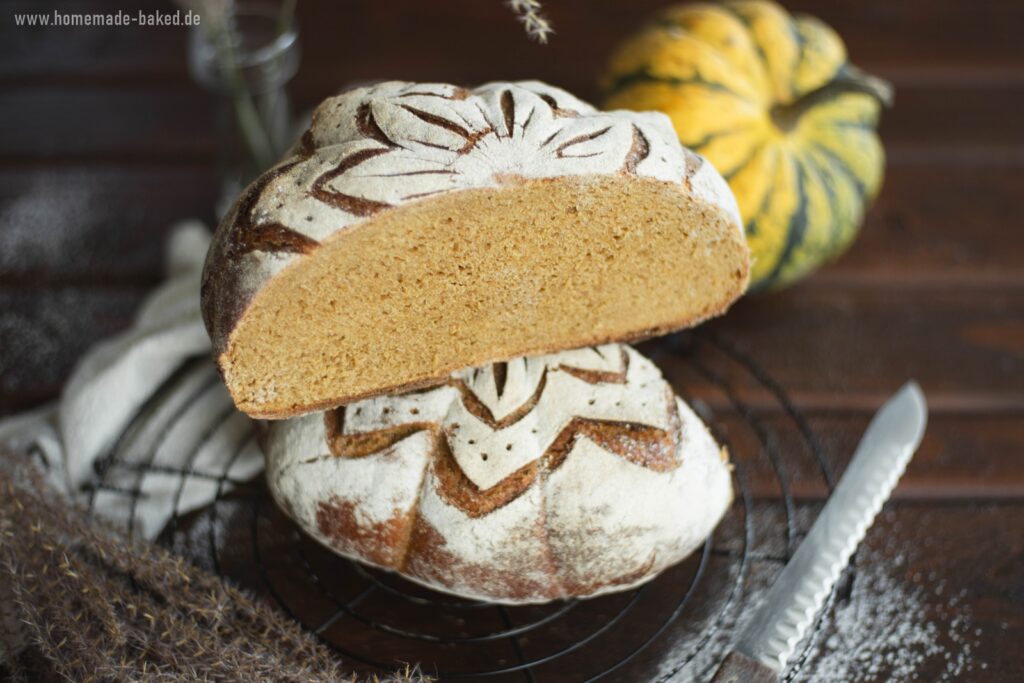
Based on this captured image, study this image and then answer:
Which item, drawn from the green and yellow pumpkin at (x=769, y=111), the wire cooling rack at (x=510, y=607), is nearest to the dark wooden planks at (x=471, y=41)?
the green and yellow pumpkin at (x=769, y=111)

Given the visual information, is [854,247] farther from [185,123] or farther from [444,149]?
[185,123]

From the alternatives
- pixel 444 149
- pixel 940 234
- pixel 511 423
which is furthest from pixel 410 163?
pixel 940 234

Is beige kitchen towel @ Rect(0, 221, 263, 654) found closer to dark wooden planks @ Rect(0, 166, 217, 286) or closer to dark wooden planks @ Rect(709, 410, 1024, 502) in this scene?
dark wooden planks @ Rect(0, 166, 217, 286)

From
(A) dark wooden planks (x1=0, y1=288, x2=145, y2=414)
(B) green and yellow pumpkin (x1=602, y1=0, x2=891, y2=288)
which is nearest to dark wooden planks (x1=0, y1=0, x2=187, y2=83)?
(A) dark wooden planks (x1=0, y1=288, x2=145, y2=414)

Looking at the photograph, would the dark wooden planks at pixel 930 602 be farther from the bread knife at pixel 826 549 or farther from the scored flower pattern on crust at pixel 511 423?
the scored flower pattern on crust at pixel 511 423

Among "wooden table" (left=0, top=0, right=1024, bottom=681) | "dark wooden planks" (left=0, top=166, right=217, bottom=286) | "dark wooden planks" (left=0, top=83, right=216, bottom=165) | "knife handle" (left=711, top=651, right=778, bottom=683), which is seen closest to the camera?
"knife handle" (left=711, top=651, right=778, bottom=683)

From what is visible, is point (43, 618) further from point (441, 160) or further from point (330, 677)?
point (441, 160)

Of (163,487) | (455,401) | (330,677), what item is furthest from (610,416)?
(163,487)

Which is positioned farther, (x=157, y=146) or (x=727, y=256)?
(x=157, y=146)
